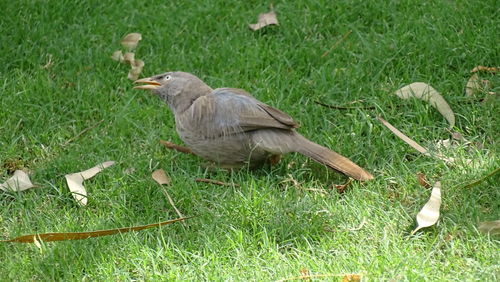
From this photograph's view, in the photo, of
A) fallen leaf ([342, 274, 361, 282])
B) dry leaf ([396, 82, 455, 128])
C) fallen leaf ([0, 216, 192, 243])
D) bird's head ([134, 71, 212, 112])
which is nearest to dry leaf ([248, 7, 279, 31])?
bird's head ([134, 71, 212, 112])

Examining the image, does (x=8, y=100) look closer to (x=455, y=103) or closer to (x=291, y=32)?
(x=291, y=32)

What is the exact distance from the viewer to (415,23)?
704 centimetres

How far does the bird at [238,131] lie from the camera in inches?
223

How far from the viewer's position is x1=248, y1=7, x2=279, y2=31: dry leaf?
731cm

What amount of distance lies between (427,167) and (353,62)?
5.14 feet

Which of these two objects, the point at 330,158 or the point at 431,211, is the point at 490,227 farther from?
the point at 330,158

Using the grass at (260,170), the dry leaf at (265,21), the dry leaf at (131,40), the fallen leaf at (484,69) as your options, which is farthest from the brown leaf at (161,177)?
the fallen leaf at (484,69)

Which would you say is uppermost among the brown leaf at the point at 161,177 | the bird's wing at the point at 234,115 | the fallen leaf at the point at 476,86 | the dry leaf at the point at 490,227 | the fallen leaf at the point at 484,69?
the bird's wing at the point at 234,115

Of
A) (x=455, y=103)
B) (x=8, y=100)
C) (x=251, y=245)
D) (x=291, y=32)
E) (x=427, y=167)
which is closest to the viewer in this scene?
(x=251, y=245)

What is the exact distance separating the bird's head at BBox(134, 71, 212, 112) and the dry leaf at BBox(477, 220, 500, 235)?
219 cm

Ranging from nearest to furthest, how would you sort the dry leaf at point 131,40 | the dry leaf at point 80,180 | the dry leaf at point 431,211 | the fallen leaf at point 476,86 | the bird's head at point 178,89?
the dry leaf at point 431,211, the dry leaf at point 80,180, the bird's head at point 178,89, the fallen leaf at point 476,86, the dry leaf at point 131,40

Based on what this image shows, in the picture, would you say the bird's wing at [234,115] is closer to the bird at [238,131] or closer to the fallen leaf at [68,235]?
the bird at [238,131]

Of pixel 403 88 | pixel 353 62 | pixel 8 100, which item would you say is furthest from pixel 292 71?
pixel 8 100

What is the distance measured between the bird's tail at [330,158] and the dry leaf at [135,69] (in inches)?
70.8
